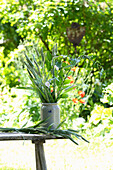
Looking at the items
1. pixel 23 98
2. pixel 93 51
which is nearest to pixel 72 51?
pixel 93 51

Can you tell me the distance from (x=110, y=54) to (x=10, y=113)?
227 cm

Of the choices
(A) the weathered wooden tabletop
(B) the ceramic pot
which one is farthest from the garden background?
(A) the weathered wooden tabletop

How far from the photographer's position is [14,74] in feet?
20.8

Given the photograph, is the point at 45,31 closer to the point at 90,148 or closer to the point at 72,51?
the point at 72,51

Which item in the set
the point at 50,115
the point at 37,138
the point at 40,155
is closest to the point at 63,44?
the point at 50,115

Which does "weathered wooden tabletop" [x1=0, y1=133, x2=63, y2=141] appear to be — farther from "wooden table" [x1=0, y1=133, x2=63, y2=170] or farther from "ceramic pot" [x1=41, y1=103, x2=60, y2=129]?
"ceramic pot" [x1=41, y1=103, x2=60, y2=129]

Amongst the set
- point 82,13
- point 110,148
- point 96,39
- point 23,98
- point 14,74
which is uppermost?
point 82,13

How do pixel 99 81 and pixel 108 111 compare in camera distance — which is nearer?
pixel 108 111

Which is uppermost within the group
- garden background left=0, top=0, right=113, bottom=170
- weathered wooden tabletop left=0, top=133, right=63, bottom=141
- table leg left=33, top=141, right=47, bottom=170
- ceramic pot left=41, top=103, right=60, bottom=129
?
garden background left=0, top=0, right=113, bottom=170

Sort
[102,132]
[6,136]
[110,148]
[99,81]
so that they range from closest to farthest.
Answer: [6,136] → [110,148] → [102,132] → [99,81]

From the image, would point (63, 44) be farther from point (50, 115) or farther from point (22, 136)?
point (22, 136)

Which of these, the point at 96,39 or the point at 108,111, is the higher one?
the point at 96,39

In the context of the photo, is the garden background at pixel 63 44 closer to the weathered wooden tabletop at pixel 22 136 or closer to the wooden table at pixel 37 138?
the wooden table at pixel 37 138

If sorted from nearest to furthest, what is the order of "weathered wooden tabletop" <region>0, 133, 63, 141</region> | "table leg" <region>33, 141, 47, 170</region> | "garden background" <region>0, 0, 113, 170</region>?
"weathered wooden tabletop" <region>0, 133, 63, 141</region>
"table leg" <region>33, 141, 47, 170</region>
"garden background" <region>0, 0, 113, 170</region>
